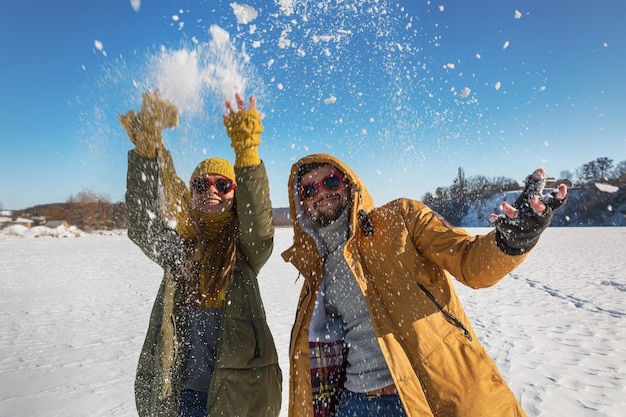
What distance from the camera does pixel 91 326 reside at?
7328mm

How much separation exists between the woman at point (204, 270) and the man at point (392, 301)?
0.28m

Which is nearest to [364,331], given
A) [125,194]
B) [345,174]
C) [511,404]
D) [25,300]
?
[511,404]

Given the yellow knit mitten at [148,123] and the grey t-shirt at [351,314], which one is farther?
the yellow knit mitten at [148,123]

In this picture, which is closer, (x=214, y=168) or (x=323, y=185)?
(x=323, y=185)

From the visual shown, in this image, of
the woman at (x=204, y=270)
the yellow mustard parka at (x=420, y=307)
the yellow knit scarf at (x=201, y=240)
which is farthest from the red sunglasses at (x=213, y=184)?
the yellow mustard parka at (x=420, y=307)

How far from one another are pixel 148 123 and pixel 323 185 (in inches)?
44.9

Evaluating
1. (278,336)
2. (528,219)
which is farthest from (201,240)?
(278,336)

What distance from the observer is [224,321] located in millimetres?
2234

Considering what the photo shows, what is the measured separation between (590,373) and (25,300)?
11.5m

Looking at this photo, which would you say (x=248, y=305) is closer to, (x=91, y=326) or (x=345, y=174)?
(x=345, y=174)

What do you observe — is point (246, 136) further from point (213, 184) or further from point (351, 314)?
point (351, 314)

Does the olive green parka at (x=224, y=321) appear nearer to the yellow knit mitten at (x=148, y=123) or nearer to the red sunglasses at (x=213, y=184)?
the yellow knit mitten at (x=148, y=123)

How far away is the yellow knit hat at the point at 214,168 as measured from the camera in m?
2.47

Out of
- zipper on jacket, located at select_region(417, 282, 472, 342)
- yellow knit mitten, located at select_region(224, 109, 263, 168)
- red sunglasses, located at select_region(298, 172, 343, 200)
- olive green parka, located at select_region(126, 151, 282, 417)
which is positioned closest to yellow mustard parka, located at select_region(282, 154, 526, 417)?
zipper on jacket, located at select_region(417, 282, 472, 342)
